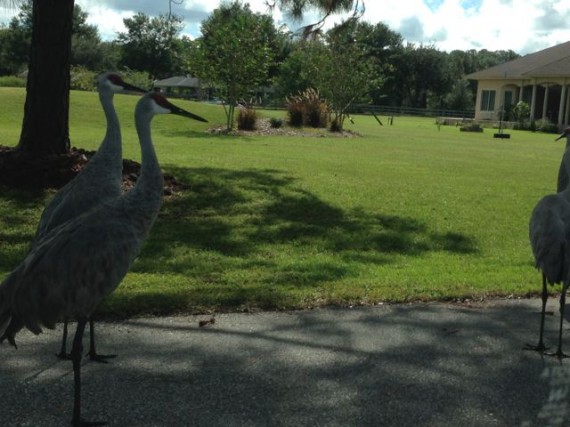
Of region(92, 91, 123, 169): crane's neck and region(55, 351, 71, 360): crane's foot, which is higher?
region(92, 91, 123, 169): crane's neck

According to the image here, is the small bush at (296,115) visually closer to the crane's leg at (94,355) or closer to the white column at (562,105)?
the white column at (562,105)

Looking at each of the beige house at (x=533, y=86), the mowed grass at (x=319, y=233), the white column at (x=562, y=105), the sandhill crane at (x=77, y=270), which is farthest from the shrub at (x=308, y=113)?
the sandhill crane at (x=77, y=270)

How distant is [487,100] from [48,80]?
5155 centimetres

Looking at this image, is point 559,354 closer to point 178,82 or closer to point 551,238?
Answer: point 551,238

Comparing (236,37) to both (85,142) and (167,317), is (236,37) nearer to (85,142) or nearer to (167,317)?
(85,142)

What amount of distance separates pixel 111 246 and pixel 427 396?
2265 millimetres

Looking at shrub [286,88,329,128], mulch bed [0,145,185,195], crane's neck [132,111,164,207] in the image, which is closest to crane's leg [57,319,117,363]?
crane's neck [132,111,164,207]

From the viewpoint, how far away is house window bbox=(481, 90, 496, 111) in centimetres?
5659

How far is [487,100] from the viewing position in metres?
57.4

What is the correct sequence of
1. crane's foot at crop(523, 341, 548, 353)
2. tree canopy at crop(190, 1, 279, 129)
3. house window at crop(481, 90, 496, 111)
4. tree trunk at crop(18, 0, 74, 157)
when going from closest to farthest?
crane's foot at crop(523, 341, 548, 353), tree trunk at crop(18, 0, 74, 157), tree canopy at crop(190, 1, 279, 129), house window at crop(481, 90, 496, 111)

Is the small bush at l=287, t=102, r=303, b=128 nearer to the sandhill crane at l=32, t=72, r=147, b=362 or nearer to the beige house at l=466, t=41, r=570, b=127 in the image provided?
the beige house at l=466, t=41, r=570, b=127

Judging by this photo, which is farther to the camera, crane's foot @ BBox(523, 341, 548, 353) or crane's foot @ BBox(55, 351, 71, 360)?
crane's foot @ BBox(523, 341, 548, 353)

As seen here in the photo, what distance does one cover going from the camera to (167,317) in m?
5.91

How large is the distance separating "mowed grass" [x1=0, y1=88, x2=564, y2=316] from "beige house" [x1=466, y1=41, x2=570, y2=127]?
32.8 metres
